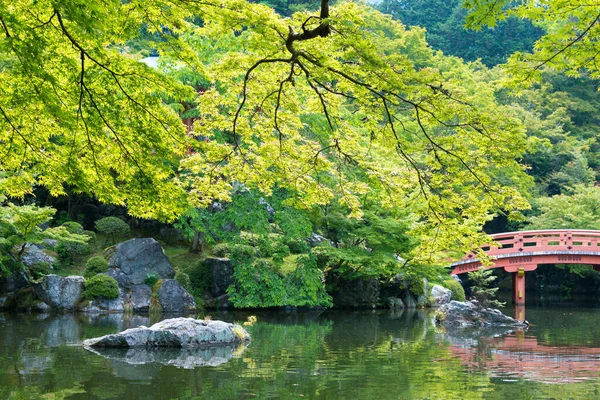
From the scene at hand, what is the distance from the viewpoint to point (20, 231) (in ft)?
53.5

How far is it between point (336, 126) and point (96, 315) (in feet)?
34.1

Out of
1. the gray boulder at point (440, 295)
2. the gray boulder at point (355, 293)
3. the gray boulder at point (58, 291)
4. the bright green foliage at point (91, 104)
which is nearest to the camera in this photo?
the bright green foliage at point (91, 104)

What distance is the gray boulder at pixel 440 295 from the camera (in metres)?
23.6

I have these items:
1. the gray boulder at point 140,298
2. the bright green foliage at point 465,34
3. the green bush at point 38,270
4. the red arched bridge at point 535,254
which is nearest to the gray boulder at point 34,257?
the green bush at point 38,270

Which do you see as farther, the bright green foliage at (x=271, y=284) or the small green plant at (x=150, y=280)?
the small green plant at (x=150, y=280)

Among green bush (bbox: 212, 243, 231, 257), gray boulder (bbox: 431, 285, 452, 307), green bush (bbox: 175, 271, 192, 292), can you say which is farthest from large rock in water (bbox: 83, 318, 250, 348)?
gray boulder (bbox: 431, 285, 452, 307)

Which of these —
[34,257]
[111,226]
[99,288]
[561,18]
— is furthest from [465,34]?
[561,18]

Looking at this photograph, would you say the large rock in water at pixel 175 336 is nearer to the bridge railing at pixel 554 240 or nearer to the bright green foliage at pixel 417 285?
the bright green foliage at pixel 417 285

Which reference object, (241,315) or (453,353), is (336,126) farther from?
(241,315)

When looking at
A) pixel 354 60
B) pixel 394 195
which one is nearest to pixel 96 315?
pixel 394 195

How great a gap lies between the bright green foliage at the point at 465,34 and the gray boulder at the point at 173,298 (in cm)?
3065

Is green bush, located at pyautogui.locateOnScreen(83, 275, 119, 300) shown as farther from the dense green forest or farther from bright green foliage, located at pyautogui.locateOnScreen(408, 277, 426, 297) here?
bright green foliage, located at pyautogui.locateOnScreen(408, 277, 426, 297)

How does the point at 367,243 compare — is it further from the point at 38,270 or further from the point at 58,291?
the point at 38,270

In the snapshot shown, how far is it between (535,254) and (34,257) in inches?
683
